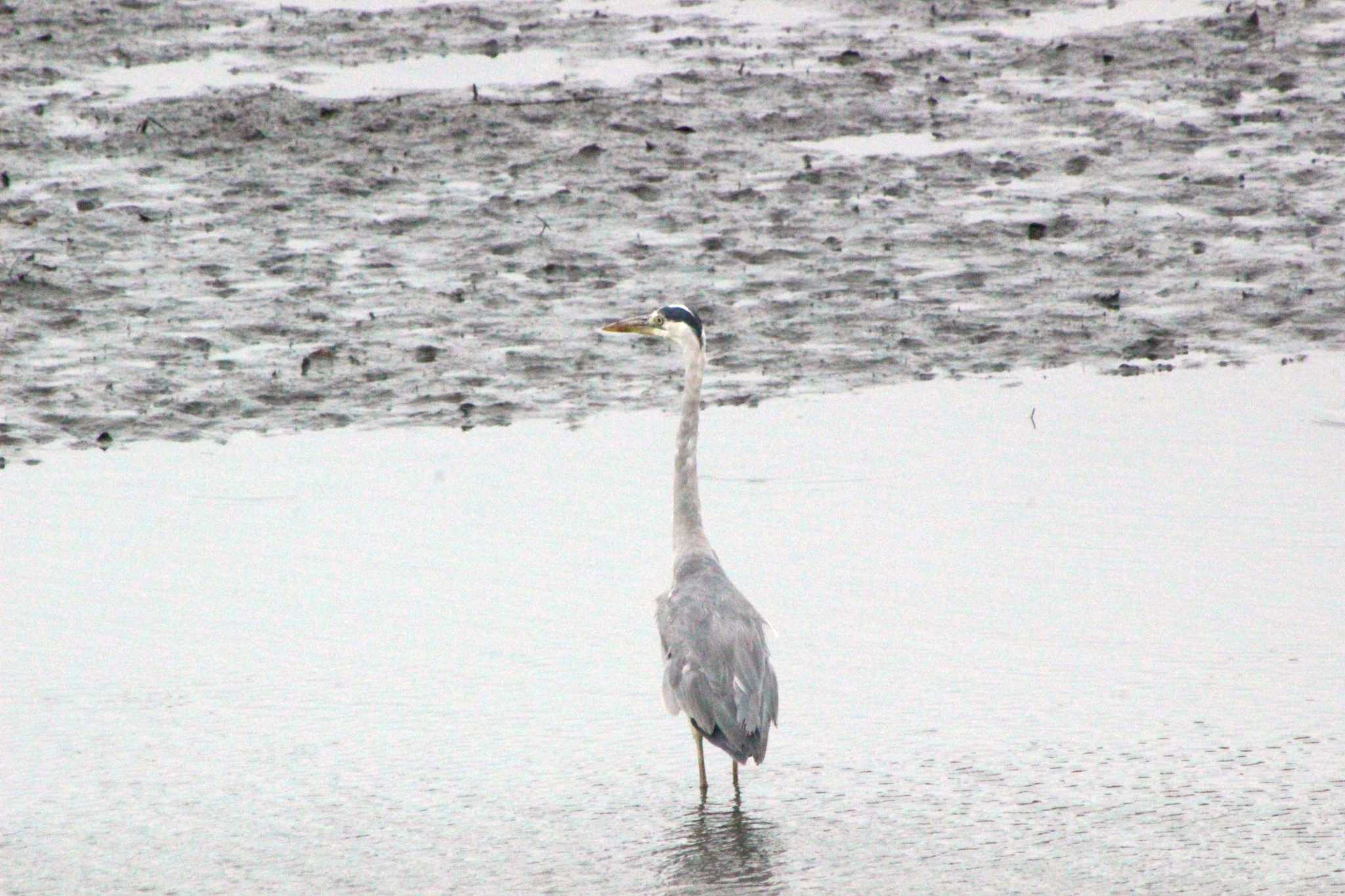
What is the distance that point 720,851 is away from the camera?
6.40 m

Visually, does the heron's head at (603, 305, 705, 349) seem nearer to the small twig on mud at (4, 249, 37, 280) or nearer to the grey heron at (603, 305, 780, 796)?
the grey heron at (603, 305, 780, 796)

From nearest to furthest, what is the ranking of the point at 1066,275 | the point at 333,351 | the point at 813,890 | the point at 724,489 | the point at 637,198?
the point at 813,890 < the point at 724,489 < the point at 333,351 < the point at 1066,275 < the point at 637,198

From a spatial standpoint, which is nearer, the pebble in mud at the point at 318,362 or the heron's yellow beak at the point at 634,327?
the heron's yellow beak at the point at 634,327

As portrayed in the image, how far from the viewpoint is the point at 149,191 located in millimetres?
14781

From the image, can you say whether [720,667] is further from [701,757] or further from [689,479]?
[689,479]

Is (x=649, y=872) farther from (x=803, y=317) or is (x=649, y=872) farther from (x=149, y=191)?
(x=149, y=191)

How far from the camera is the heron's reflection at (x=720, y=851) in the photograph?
6.14 metres

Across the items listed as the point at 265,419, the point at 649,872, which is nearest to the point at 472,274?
the point at 265,419

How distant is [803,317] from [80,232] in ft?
16.6

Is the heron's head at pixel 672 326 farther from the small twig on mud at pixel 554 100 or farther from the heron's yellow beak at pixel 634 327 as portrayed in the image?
the small twig on mud at pixel 554 100

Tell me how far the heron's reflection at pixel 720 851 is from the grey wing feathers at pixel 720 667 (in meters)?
0.21

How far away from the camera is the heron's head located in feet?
28.8

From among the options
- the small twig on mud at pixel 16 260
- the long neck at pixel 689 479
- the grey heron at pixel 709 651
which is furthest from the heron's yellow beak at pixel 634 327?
the small twig on mud at pixel 16 260

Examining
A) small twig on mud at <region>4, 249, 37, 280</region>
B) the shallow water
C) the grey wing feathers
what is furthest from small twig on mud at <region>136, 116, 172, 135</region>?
the grey wing feathers
